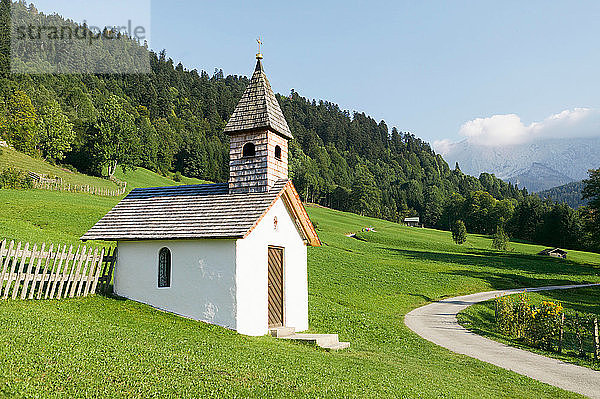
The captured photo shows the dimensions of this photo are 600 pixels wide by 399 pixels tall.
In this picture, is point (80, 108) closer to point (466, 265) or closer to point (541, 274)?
point (466, 265)

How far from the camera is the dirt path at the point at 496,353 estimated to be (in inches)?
536

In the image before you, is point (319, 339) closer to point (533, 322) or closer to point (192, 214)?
point (192, 214)

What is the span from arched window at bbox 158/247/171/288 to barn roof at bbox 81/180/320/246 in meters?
0.78

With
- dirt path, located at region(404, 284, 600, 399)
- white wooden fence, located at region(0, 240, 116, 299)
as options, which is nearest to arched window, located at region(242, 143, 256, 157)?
white wooden fence, located at region(0, 240, 116, 299)

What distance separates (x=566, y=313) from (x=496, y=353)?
43.4ft

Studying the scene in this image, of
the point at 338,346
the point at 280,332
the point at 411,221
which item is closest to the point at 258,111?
the point at 280,332

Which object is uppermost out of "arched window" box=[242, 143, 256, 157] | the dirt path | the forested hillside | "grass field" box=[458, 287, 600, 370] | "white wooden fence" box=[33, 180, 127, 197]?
the forested hillside

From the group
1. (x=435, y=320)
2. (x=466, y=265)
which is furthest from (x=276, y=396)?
(x=466, y=265)

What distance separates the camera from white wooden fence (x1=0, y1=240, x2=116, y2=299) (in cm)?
1368

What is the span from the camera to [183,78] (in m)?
171

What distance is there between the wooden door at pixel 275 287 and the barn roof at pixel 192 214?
202cm

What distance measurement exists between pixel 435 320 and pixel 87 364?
19544mm

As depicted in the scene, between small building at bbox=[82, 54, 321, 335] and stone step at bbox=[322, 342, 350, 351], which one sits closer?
stone step at bbox=[322, 342, 350, 351]

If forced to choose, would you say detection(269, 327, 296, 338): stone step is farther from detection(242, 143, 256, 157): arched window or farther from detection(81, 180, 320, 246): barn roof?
detection(242, 143, 256, 157): arched window
